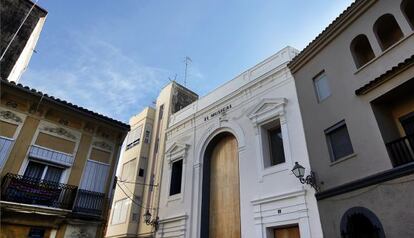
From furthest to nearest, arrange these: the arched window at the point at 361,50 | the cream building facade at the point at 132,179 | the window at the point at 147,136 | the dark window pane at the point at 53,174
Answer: the window at the point at 147,136 < the cream building facade at the point at 132,179 < the dark window pane at the point at 53,174 < the arched window at the point at 361,50

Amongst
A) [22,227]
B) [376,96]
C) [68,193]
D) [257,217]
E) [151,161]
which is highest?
[151,161]

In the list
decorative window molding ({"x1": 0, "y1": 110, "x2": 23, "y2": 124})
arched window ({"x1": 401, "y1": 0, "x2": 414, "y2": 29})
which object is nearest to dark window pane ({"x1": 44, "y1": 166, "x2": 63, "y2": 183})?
decorative window molding ({"x1": 0, "y1": 110, "x2": 23, "y2": 124})

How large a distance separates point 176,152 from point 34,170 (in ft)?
24.7

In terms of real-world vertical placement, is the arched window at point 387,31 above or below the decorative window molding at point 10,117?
above

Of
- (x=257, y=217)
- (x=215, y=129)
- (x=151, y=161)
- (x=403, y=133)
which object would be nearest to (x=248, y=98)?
(x=215, y=129)

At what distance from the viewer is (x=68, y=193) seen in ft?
35.9

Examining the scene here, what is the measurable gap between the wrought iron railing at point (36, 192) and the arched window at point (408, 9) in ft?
43.1

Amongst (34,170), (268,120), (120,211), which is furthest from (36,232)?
(268,120)

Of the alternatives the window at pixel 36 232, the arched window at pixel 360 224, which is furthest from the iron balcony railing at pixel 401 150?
the window at pixel 36 232

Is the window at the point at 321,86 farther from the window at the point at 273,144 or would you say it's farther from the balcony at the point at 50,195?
the balcony at the point at 50,195

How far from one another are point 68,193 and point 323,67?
11130 millimetres

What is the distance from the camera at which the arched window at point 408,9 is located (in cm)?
812

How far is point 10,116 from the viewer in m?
11.0

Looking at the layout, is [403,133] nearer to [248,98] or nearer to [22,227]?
[248,98]
